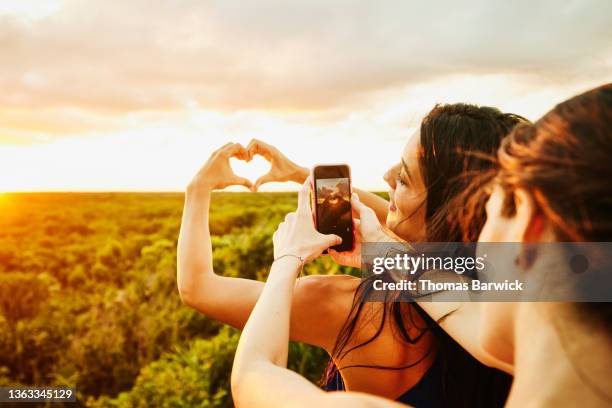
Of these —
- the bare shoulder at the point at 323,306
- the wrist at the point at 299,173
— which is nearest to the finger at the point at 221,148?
the wrist at the point at 299,173

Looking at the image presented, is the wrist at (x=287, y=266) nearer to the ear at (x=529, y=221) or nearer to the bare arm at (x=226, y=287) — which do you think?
the bare arm at (x=226, y=287)

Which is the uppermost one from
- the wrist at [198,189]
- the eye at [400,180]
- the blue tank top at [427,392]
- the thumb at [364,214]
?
the eye at [400,180]

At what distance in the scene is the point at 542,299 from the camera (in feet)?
4.18

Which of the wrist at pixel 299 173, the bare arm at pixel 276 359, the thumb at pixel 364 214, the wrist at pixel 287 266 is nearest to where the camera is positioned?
the bare arm at pixel 276 359

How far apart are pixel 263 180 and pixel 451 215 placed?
1109mm

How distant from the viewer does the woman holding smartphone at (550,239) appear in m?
1.20

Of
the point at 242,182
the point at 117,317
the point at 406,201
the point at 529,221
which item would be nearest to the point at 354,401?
the point at 529,221

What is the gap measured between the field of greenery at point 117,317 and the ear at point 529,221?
3.89m

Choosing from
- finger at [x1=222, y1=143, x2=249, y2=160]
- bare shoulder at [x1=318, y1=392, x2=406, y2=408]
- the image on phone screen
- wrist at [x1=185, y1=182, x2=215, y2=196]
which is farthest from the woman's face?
bare shoulder at [x1=318, y1=392, x2=406, y2=408]

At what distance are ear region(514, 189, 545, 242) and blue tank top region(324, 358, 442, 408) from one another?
114 centimetres

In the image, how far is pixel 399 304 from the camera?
2277 mm

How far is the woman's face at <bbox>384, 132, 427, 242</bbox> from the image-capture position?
8.70 ft

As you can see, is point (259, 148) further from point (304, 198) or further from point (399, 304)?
point (399, 304)

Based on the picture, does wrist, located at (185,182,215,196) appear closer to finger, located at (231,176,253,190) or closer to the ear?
finger, located at (231,176,253,190)
